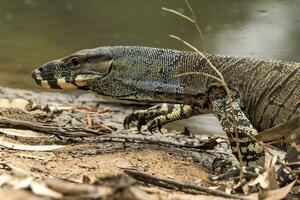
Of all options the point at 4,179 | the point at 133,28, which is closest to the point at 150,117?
the point at 4,179

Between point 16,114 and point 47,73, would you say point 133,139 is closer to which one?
point 47,73

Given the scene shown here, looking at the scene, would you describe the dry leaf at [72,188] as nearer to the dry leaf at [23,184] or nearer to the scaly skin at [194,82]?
the dry leaf at [23,184]

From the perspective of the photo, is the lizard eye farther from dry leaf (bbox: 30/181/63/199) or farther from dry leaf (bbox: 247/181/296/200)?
dry leaf (bbox: 30/181/63/199)

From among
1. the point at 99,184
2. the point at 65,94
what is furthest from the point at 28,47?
the point at 99,184

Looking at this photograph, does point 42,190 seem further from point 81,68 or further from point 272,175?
point 81,68

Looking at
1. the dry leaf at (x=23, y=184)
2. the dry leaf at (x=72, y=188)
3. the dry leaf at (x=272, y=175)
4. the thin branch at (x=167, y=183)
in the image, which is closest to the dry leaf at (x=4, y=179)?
the dry leaf at (x=23, y=184)

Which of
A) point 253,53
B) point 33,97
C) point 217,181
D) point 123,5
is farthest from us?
point 123,5

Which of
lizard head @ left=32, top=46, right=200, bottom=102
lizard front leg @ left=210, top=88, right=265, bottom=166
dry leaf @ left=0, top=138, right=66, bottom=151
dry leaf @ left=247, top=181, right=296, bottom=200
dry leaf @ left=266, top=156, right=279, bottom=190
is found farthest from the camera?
lizard head @ left=32, top=46, right=200, bottom=102

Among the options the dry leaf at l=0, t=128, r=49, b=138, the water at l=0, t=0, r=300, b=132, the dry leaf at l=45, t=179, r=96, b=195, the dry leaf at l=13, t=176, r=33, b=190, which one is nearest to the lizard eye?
the dry leaf at l=0, t=128, r=49, b=138
